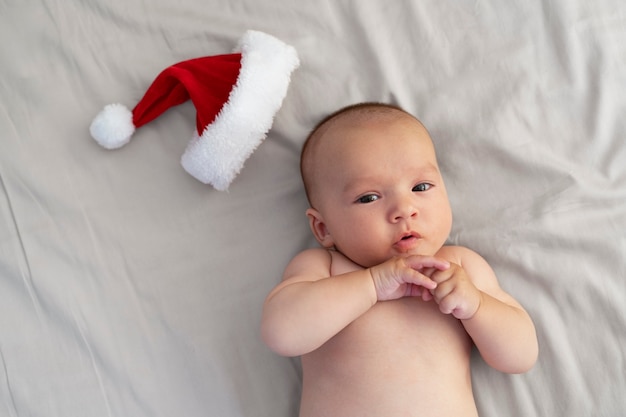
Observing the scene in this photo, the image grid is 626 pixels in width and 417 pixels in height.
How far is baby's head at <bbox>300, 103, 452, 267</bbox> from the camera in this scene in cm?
122

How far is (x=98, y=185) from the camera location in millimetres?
1502

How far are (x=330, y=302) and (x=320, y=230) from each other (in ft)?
0.75

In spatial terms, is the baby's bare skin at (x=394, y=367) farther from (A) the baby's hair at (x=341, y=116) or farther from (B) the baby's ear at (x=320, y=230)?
(A) the baby's hair at (x=341, y=116)

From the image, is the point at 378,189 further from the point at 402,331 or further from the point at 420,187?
the point at 402,331

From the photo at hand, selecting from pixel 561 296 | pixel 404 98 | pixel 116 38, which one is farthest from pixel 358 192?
pixel 116 38

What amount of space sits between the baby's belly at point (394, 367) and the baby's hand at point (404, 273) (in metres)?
0.07

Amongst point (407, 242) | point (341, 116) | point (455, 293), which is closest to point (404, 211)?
point (407, 242)

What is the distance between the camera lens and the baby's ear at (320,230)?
135cm

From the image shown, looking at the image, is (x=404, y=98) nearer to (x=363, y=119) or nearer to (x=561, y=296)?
(x=363, y=119)

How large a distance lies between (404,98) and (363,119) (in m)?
0.22

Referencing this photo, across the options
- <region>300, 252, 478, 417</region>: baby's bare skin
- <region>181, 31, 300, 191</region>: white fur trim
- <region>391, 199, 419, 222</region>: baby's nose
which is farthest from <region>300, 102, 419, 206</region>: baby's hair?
<region>300, 252, 478, 417</region>: baby's bare skin

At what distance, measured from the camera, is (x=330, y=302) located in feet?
3.85

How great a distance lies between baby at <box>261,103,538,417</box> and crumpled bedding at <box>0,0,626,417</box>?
0.11 meters

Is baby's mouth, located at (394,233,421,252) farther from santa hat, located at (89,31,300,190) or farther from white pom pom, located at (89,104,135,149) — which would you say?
white pom pom, located at (89,104,135,149)
